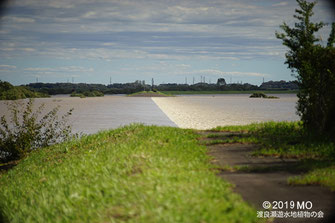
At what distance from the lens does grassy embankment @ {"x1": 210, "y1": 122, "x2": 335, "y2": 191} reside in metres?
7.94

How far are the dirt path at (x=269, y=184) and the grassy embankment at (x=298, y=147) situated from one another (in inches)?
10.0

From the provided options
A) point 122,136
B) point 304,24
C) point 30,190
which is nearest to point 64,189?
point 30,190

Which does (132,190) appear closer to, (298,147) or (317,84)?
(298,147)

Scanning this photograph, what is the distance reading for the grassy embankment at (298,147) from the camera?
7938 mm

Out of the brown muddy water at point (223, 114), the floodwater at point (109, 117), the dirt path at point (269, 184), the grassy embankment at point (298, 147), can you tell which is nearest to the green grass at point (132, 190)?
the dirt path at point (269, 184)

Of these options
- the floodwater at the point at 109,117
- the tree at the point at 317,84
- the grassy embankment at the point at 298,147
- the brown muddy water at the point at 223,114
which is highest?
the tree at the point at 317,84

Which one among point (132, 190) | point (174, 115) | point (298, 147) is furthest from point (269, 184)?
point (174, 115)

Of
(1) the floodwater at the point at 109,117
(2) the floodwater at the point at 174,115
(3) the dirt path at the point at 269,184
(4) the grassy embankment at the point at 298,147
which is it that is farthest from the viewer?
(1) the floodwater at the point at 109,117

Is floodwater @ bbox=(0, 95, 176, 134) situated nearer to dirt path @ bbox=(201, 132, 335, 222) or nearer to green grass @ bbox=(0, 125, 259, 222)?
green grass @ bbox=(0, 125, 259, 222)

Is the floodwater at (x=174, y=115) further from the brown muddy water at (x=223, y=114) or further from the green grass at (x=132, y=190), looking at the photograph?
the green grass at (x=132, y=190)

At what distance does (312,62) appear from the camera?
12602 mm

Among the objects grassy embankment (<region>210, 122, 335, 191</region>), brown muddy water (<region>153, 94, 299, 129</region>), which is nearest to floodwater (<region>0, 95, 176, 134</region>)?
brown muddy water (<region>153, 94, 299, 129</region>)

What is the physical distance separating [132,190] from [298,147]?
5.96 metres

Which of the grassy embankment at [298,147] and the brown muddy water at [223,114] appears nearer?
the grassy embankment at [298,147]
